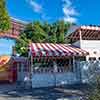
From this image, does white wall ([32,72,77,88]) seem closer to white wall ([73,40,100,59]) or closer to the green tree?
white wall ([73,40,100,59])

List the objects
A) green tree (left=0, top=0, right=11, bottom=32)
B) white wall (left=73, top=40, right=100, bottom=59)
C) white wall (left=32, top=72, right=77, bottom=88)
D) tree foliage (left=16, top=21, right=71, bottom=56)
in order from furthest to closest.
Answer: tree foliage (left=16, top=21, right=71, bottom=56)
white wall (left=73, top=40, right=100, bottom=59)
white wall (left=32, top=72, right=77, bottom=88)
green tree (left=0, top=0, right=11, bottom=32)

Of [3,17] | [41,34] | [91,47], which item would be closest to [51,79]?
[91,47]

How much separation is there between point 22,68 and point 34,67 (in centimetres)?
624

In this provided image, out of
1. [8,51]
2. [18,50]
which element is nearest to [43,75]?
[18,50]

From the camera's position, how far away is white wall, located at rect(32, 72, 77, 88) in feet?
77.8

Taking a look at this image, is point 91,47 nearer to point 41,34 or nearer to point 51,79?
point 51,79

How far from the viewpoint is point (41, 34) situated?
4078 cm

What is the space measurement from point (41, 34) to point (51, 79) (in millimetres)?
17486

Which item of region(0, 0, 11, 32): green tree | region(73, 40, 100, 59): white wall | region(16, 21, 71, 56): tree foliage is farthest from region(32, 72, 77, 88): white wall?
region(16, 21, 71, 56): tree foliage

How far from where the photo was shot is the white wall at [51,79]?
2370cm

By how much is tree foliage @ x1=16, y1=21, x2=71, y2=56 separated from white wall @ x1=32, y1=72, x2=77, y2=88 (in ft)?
45.9

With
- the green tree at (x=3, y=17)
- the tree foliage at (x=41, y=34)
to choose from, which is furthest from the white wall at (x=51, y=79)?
the tree foliage at (x=41, y=34)

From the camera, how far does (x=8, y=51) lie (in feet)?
135

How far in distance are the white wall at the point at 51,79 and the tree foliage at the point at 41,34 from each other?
14.0 metres
